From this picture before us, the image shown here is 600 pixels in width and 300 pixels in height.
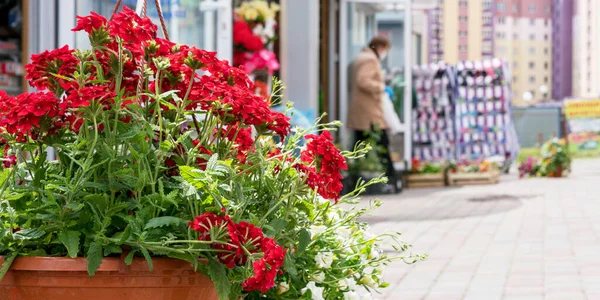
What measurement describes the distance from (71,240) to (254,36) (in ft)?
24.6

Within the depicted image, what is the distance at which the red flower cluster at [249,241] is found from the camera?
2197mm

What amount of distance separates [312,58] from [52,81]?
826 cm

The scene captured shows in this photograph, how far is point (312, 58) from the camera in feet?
35.1

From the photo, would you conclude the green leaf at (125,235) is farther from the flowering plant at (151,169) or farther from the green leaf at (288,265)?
the green leaf at (288,265)

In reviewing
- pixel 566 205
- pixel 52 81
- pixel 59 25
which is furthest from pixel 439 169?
pixel 52 81

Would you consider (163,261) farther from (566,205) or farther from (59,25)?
(566,205)

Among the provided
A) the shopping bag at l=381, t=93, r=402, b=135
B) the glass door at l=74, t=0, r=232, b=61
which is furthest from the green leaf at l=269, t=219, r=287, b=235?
the shopping bag at l=381, t=93, r=402, b=135

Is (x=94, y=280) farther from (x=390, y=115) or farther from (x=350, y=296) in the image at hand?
(x=390, y=115)

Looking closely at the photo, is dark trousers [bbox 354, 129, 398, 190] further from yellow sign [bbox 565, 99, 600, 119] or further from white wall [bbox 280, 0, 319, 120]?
yellow sign [bbox 565, 99, 600, 119]

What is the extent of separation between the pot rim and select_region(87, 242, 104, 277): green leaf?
0.05ft

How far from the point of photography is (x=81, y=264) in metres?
2.23

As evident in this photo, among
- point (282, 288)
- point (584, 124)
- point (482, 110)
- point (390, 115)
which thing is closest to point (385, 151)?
point (390, 115)

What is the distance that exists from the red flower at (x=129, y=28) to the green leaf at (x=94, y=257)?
46 centimetres

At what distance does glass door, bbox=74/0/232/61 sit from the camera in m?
7.42
